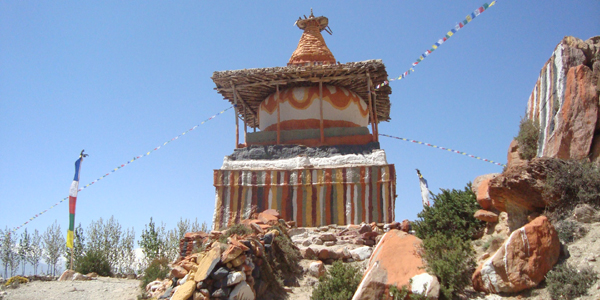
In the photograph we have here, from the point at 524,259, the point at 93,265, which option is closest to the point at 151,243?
the point at 93,265

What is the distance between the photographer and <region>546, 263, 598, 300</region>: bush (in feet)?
18.2

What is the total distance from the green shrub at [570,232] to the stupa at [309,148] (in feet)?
22.3

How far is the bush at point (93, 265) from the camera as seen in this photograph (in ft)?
45.2

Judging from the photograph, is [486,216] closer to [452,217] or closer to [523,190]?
[452,217]

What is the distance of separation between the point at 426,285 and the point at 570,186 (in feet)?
8.39

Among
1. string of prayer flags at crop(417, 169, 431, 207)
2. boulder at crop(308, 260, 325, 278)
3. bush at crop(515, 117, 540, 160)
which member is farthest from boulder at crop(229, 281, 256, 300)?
string of prayer flags at crop(417, 169, 431, 207)

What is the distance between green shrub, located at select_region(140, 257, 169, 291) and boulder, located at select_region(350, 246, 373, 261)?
3.99m

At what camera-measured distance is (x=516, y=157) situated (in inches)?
363

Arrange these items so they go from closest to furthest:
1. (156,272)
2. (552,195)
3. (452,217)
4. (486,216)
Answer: (552,195) → (486,216) → (452,217) → (156,272)

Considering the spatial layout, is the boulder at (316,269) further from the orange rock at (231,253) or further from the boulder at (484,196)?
the boulder at (484,196)

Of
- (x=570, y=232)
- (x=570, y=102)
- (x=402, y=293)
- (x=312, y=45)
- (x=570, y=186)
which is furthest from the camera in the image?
(x=312, y=45)

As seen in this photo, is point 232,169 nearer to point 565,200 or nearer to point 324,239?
point 324,239

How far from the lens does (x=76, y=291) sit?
9.88 meters

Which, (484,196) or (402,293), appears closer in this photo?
(402,293)
